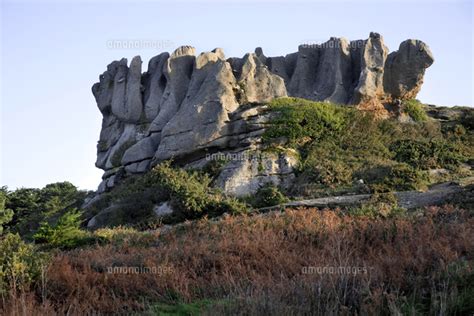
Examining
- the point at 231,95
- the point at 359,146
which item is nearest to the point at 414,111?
the point at 359,146

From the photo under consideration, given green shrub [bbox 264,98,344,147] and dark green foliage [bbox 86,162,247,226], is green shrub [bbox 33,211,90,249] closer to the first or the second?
dark green foliage [bbox 86,162,247,226]

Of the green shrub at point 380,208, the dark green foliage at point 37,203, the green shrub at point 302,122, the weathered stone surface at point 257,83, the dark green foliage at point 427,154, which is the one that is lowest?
the dark green foliage at point 37,203

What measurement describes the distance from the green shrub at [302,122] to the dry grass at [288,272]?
506 inches

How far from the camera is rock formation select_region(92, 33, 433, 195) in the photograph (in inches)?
1064

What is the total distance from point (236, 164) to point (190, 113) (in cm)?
519

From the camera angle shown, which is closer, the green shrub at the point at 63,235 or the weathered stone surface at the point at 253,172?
the green shrub at the point at 63,235

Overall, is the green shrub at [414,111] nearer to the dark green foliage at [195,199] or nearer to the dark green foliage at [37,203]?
the dark green foliage at [195,199]

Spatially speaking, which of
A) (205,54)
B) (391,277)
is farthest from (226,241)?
(205,54)

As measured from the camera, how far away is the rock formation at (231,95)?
88.6ft

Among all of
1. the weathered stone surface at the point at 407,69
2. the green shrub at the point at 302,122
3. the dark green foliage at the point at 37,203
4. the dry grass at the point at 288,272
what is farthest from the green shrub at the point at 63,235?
the weathered stone surface at the point at 407,69

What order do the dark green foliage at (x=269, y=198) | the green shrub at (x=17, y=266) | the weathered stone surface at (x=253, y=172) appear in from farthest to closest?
the weathered stone surface at (x=253, y=172)
the dark green foliage at (x=269, y=198)
the green shrub at (x=17, y=266)

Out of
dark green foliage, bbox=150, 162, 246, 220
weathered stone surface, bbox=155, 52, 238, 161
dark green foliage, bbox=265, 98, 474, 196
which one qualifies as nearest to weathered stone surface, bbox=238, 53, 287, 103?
weathered stone surface, bbox=155, 52, 238, 161

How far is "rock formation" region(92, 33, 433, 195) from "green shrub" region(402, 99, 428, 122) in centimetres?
63

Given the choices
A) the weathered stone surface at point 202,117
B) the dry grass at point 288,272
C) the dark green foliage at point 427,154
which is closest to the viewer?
the dry grass at point 288,272
